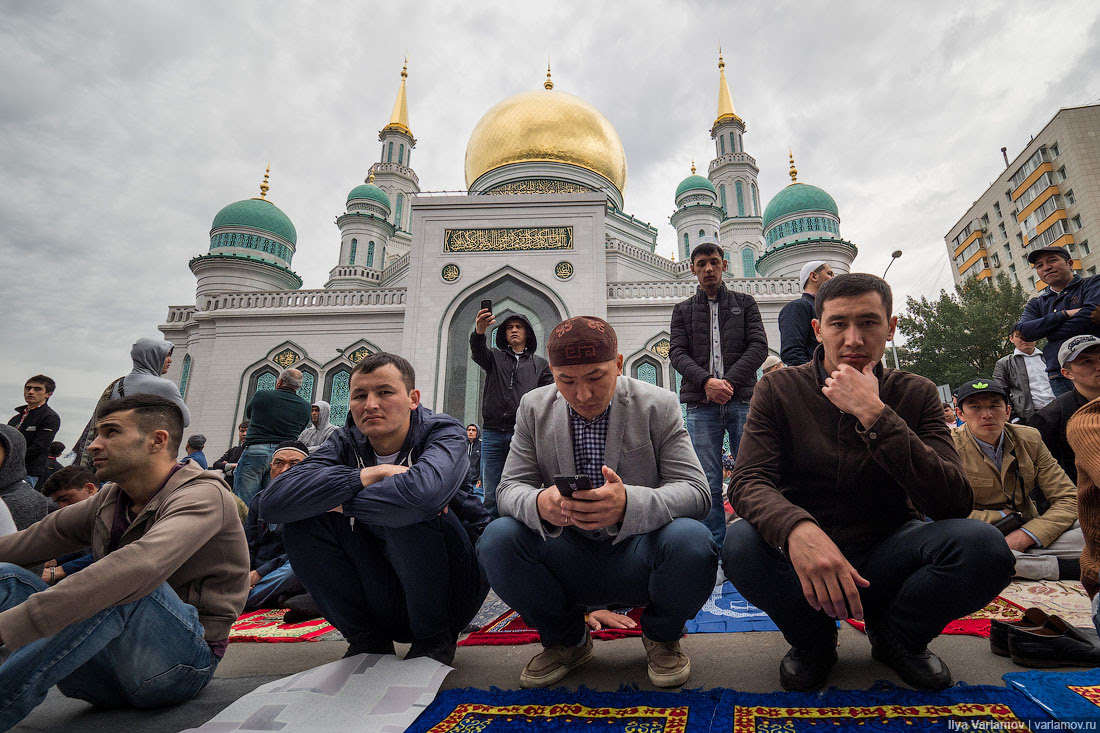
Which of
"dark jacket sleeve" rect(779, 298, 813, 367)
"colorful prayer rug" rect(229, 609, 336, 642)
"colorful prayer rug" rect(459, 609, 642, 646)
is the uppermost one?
"dark jacket sleeve" rect(779, 298, 813, 367)

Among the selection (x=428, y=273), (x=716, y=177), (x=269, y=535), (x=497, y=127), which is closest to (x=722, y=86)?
(x=716, y=177)

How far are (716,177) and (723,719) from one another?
21.1m

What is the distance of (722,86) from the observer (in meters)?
22.4

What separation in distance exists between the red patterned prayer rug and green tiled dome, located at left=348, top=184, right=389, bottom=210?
19625 mm

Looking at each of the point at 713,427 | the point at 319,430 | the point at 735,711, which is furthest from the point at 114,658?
the point at 319,430

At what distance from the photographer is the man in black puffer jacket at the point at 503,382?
12.8 feet

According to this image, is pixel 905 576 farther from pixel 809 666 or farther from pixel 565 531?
pixel 565 531

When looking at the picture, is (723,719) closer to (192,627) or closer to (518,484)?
(518,484)

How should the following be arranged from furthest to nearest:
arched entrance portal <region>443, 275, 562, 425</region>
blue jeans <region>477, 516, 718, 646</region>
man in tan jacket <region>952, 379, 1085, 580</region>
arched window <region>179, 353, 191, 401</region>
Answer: arched window <region>179, 353, 191, 401</region> → arched entrance portal <region>443, 275, 562, 425</region> → man in tan jacket <region>952, 379, 1085, 580</region> → blue jeans <region>477, 516, 718, 646</region>

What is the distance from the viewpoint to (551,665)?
1.71m

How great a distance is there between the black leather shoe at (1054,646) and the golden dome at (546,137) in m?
17.5

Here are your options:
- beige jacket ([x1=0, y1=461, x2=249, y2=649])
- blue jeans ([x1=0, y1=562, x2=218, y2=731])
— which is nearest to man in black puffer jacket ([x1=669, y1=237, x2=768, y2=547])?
beige jacket ([x1=0, y1=461, x2=249, y2=649])

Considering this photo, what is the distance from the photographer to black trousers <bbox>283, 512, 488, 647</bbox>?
1.78 metres

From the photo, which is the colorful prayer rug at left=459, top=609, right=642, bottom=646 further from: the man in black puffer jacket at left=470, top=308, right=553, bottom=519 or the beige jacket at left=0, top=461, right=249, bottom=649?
the man in black puffer jacket at left=470, top=308, right=553, bottom=519
